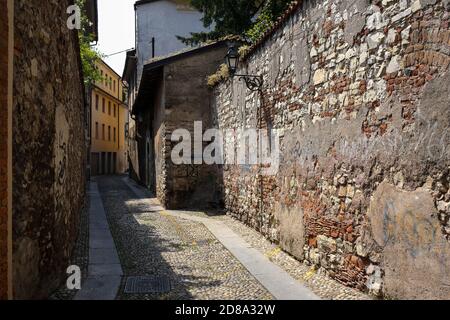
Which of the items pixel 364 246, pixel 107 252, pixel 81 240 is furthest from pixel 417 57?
pixel 81 240

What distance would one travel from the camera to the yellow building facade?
27.4 metres

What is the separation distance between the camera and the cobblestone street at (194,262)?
4145 mm

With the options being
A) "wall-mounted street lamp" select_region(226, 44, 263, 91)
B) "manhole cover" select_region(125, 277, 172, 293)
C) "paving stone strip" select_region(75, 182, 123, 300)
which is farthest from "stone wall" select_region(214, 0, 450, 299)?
"paving stone strip" select_region(75, 182, 123, 300)

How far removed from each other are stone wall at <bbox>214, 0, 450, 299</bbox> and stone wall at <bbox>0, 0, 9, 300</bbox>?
Result: 2884 millimetres

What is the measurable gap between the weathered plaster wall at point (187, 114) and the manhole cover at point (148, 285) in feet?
20.0

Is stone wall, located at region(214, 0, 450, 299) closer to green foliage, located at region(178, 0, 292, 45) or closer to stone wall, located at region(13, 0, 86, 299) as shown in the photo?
stone wall, located at region(13, 0, 86, 299)

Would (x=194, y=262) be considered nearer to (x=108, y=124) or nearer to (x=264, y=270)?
(x=264, y=270)

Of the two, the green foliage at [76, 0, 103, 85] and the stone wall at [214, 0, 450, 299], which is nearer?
the stone wall at [214, 0, 450, 299]

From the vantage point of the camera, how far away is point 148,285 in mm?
4434

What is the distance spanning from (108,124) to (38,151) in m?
28.4

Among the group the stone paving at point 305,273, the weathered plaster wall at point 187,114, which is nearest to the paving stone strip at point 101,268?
the stone paving at point 305,273

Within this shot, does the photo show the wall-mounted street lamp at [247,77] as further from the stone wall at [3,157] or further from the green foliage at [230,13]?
the green foliage at [230,13]

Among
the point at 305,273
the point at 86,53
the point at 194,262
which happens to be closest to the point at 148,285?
the point at 194,262

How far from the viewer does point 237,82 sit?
8.59m
